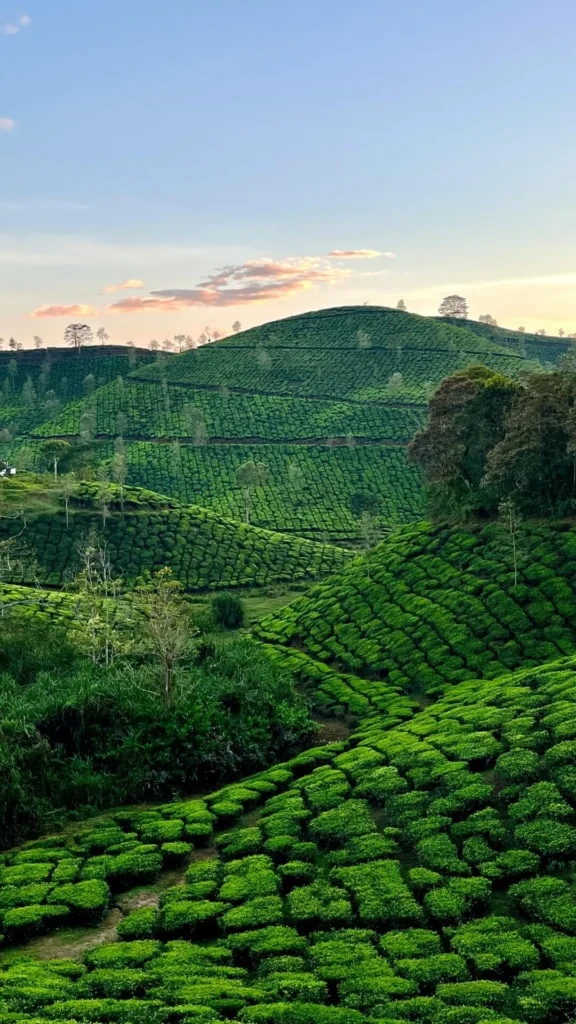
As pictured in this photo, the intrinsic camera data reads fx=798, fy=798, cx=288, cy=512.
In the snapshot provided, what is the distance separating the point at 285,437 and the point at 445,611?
114249mm

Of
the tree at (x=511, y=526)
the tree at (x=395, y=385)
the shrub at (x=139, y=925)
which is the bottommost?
the shrub at (x=139, y=925)

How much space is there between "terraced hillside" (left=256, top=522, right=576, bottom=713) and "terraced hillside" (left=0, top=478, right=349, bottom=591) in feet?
92.3

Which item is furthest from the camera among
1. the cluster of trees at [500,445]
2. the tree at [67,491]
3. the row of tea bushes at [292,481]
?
the row of tea bushes at [292,481]

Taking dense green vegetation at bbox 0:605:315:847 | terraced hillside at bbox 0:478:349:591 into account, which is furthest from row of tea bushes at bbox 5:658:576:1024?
terraced hillside at bbox 0:478:349:591

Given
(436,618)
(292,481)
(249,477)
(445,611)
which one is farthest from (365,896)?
(292,481)

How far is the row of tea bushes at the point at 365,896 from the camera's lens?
1730cm

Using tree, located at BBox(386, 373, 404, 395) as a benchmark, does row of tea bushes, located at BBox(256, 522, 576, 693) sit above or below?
below

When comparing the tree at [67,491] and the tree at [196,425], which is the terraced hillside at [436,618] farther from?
the tree at [196,425]

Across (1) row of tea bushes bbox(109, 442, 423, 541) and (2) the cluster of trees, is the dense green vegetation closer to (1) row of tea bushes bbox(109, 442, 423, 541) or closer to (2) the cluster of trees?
(2) the cluster of trees

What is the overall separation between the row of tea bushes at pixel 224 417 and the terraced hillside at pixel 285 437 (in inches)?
9.1

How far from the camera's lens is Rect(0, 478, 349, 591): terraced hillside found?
294ft

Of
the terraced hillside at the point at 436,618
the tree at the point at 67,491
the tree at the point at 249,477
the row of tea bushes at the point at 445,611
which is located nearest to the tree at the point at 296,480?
the tree at the point at 249,477

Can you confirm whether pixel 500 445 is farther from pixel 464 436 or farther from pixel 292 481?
pixel 292 481

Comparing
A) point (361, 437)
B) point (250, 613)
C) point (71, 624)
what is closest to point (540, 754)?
point (71, 624)
